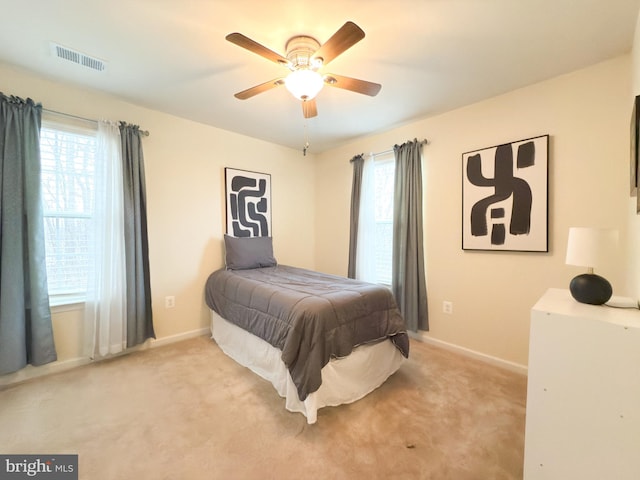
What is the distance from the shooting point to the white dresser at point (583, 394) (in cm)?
96

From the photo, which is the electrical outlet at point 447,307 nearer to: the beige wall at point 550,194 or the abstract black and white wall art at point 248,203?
the beige wall at point 550,194

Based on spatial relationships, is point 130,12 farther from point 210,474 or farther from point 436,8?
point 210,474

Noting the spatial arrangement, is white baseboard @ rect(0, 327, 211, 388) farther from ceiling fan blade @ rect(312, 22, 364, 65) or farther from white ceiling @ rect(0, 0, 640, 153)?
ceiling fan blade @ rect(312, 22, 364, 65)

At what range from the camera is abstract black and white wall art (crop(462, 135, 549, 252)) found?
2150 millimetres

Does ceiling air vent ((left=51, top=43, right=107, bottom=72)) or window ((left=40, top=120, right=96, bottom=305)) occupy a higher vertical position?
ceiling air vent ((left=51, top=43, right=107, bottom=72))

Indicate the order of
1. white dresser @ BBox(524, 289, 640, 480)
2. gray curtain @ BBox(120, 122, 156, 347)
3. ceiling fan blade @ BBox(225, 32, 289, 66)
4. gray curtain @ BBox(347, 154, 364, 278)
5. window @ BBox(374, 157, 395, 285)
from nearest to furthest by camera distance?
white dresser @ BBox(524, 289, 640, 480) → ceiling fan blade @ BBox(225, 32, 289, 66) → gray curtain @ BBox(120, 122, 156, 347) → window @ BBox(374, 157, 395, 285) → gray curtain @ BBox(347, 154, 364, 278)

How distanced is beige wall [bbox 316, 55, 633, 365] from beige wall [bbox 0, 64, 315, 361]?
1970 millimetres

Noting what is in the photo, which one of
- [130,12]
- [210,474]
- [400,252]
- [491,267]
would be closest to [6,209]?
[130,12]

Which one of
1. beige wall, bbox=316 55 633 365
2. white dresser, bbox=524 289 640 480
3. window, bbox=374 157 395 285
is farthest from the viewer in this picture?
window, bbox=374 157 395 285

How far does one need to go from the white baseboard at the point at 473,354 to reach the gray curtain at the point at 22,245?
3390 mm

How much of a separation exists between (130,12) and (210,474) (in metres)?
2.51

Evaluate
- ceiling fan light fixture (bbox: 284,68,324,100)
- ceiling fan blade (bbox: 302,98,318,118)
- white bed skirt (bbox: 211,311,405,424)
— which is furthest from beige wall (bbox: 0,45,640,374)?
ceiling fan light fixture (bbox: 284,68,324,100)

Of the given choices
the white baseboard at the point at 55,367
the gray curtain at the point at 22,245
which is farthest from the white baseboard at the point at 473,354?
the gray curtain at the point at 22,245

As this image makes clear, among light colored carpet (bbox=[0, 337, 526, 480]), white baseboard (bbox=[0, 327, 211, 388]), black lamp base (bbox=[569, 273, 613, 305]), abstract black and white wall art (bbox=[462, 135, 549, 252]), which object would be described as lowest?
light colored carpet (bbox=[0, 337, 526, 480])
